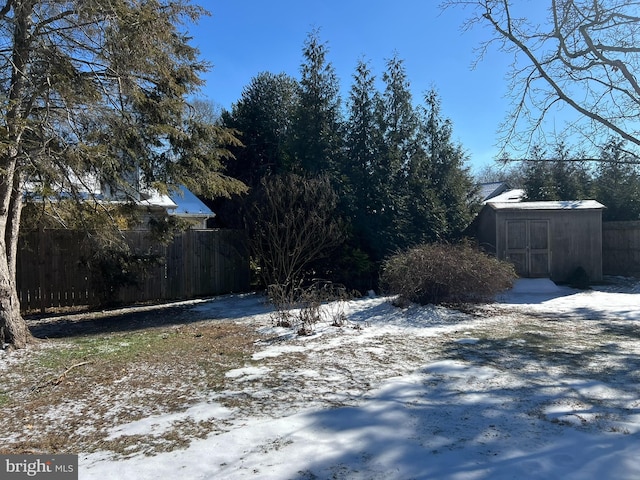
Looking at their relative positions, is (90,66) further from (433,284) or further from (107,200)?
(433,284)

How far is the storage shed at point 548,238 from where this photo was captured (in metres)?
13.3

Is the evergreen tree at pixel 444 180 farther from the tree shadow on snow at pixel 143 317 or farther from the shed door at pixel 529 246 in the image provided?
the tree shadow on snow at pixel 143 317

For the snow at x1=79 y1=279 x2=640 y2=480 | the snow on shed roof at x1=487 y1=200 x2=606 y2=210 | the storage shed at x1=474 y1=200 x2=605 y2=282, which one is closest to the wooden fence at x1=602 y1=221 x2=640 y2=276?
the storage shed at x1=474 y1=200 x2=605 y2=282

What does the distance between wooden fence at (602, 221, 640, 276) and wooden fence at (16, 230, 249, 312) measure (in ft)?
40.2

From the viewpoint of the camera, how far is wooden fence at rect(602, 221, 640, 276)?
14.9 m

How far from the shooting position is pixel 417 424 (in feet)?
12.1

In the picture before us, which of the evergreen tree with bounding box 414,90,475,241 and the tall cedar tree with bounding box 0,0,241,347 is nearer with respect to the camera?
the tall cedar tree with bounding box 0,0,241,347

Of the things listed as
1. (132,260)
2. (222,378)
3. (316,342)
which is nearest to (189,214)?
(132,260)

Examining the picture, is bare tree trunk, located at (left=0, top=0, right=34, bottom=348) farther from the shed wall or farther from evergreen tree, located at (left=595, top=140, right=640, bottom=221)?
evergreen tree, located at (left=595, top=140, right=640, bottom=221)

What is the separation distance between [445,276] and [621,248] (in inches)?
384

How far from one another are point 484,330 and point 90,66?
757 cm

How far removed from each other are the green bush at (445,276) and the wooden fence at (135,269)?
434cm

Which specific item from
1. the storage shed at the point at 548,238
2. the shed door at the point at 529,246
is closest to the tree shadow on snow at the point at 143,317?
the storage shed at the point at 548,238

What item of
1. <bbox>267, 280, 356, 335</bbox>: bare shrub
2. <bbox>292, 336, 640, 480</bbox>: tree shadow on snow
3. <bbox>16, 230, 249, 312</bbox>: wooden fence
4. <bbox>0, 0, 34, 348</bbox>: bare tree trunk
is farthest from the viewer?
<bbox>16, 230, 249, 312</bbox>: wooden fence
